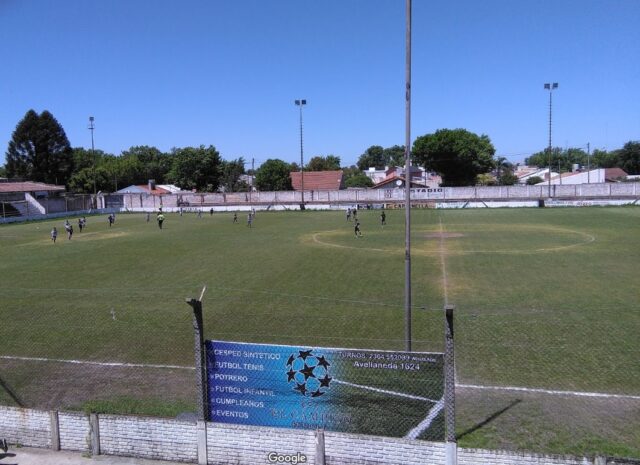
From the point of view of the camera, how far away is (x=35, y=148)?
96.4 m

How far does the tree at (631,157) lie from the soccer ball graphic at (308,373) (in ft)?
500

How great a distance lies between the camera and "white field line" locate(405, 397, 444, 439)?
23.7 ft

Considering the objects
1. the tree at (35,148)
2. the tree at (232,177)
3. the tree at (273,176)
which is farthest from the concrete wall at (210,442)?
the tree at (232,177)

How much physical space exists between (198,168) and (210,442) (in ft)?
312

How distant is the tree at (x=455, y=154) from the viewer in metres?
92.7

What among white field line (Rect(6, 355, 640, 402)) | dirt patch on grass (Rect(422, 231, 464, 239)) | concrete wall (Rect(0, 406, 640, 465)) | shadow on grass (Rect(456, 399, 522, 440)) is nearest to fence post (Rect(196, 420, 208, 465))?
concrete wall (Rect(0, 406, 640, 465))

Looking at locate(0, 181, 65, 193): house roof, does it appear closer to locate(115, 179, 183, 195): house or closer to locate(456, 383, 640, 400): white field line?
locate(115, 179, 183, 195): house

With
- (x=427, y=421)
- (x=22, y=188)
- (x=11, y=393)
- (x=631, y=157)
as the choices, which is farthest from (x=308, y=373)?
(x=631, y=157)

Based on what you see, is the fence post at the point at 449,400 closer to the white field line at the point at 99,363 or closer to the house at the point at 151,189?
the white field line at the point at 99,363

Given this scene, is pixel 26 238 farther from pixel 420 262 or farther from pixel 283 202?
pixel 283 202

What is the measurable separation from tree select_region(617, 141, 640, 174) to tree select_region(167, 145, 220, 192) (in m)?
105

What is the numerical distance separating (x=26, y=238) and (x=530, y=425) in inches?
1765

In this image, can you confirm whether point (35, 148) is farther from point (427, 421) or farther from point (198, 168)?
point (427, 421)

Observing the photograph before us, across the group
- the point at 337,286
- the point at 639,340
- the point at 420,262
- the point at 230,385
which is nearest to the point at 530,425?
the point at 230,385
